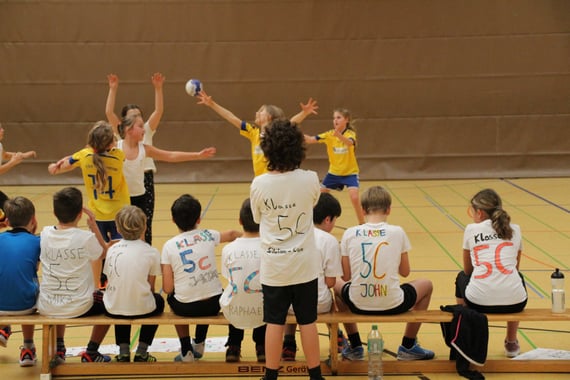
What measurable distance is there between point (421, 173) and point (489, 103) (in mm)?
1972

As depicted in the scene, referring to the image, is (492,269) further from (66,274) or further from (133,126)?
(133,126)

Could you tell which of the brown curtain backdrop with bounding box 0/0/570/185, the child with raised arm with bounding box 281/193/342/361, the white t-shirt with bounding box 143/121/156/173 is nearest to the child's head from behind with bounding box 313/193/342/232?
the child with raised arm with bounding box 281/193/342/361

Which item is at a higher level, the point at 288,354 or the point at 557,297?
the point at 557,297

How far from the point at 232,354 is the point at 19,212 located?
1.77 metres

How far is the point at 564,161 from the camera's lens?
15.8 meters

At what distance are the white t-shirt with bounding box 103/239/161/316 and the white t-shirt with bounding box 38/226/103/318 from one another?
0.49 ft

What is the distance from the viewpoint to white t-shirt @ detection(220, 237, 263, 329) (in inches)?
195

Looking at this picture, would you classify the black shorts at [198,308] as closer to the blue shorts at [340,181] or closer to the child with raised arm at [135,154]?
the child with raised arm at [135,154]

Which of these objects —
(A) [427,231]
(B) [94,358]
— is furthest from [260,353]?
(A) [427,231]

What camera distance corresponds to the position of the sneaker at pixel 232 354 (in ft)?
17.0

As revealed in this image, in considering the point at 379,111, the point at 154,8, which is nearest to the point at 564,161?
the point at 379,111

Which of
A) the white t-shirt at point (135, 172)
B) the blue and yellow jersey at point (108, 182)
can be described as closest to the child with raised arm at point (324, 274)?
the blue and yellow jersey at point (108, 182)

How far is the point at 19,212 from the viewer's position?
5.29 meters

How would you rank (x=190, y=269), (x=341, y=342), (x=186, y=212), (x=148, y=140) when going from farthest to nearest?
(x=148, y=140) < (x=341, y=342) < (x=186, y=212) < (x=190, y=269)
